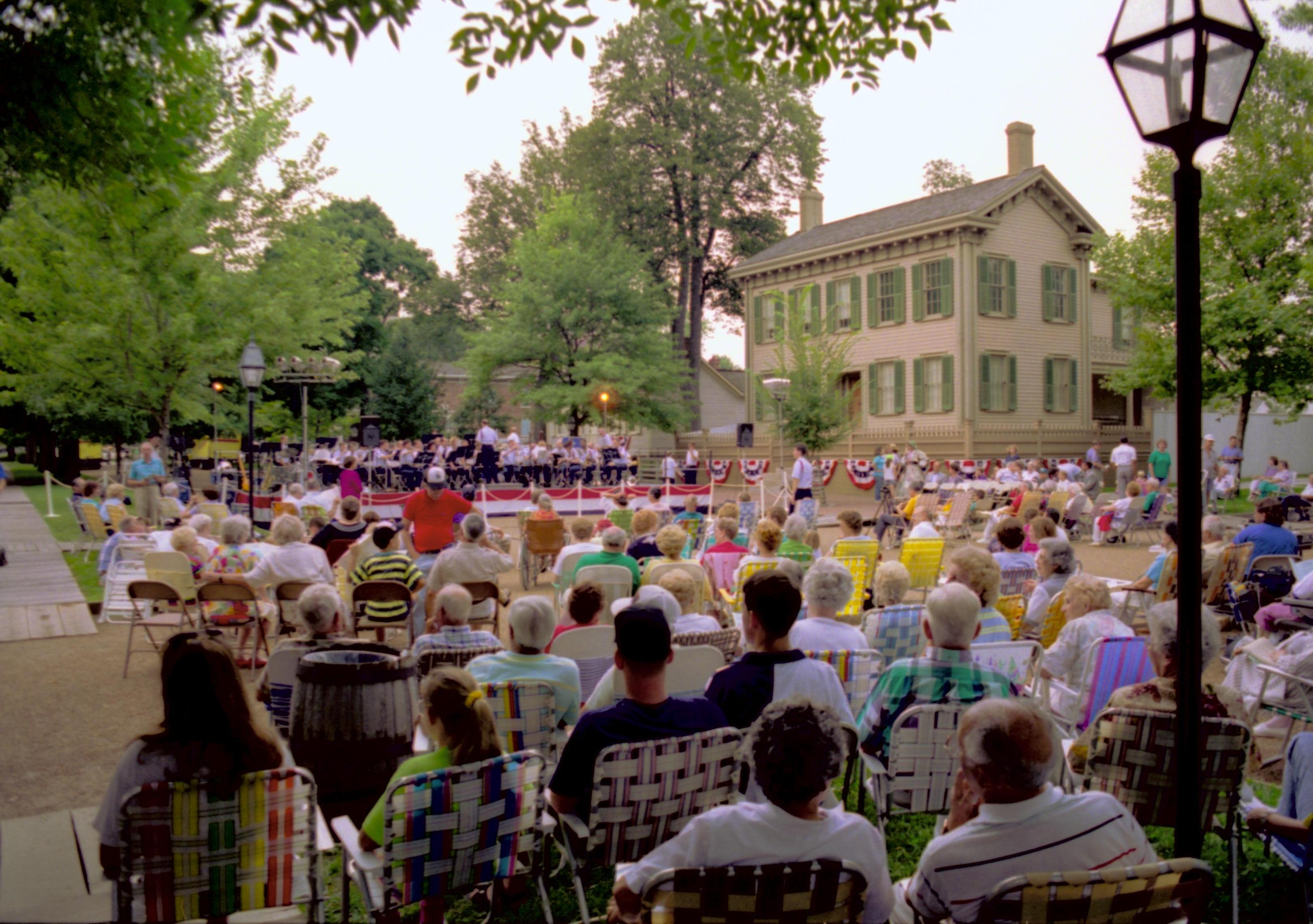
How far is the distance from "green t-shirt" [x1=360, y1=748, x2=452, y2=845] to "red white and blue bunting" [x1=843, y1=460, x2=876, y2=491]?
25.9 meters

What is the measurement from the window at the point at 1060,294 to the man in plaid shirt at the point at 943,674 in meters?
30.1

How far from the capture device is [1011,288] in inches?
1177

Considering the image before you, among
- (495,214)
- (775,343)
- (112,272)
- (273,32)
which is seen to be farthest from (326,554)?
(495,214)

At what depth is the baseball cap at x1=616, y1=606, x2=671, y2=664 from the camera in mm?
3111

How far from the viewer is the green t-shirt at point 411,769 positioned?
2895mm

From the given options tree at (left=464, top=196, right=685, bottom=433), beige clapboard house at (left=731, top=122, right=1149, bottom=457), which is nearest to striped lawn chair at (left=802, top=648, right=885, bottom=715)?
beige clapboard house at (left=731, top=122, right=1149, bottom=457)

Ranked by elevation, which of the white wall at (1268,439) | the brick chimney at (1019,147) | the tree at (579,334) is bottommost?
the white wall at (1268,439)

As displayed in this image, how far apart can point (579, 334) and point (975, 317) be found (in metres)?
14.1

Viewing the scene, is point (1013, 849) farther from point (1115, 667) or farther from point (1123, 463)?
point (1123, 463)

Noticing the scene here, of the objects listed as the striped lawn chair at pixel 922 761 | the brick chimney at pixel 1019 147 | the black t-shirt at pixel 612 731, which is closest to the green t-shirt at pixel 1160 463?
the brick chimney at pixel 1019 147

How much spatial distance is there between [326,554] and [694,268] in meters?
37.0

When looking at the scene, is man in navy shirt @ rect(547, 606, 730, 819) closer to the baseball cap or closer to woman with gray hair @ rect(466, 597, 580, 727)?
the baseball cap

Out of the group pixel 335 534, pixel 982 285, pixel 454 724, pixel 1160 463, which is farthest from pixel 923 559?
pixel 982 285

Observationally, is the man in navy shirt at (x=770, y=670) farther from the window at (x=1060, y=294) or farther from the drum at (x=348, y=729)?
the window at (x=1060, y=294)
